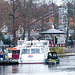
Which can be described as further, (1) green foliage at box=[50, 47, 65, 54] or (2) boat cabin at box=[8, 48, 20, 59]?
(1) green foliage at box=[50, 47, 65, 54]

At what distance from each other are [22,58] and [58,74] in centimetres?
1143

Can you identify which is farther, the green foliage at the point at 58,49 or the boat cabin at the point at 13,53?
the green foliage at the point at 58,49

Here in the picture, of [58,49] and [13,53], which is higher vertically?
[58,49]

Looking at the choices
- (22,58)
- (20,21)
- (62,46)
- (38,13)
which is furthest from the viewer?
(38,13)

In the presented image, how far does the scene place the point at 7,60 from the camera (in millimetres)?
43312

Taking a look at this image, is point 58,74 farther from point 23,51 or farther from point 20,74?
point 23,51

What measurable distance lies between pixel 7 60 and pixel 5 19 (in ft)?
102

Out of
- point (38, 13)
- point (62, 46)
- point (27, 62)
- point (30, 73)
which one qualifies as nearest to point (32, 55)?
point (27, 62)

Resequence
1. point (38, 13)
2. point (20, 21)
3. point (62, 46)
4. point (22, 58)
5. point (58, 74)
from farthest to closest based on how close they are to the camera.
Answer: point (38, 13) → point (20, 21) → point (62, 46) → point (22, 58) → point (58, 74)

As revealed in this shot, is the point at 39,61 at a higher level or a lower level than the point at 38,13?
lower

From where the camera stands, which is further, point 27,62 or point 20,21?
point 20,21

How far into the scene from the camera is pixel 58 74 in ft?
104

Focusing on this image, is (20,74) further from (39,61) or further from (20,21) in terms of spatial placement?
(20,21)

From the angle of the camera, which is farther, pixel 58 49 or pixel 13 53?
pixel 58 49
